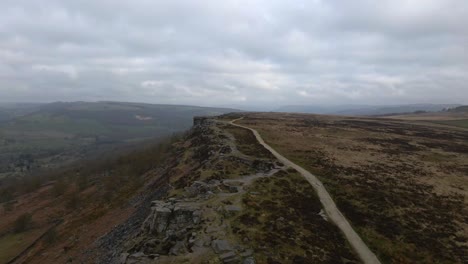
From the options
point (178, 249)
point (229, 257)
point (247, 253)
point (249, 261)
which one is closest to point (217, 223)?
point (178, 249)

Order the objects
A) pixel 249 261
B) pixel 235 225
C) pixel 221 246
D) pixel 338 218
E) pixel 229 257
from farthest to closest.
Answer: pixel 338 218
pixel 235 225
pixel 221 246
pixel 229 257
pixel 249 261

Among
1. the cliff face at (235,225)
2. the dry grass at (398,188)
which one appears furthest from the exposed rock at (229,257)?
the dry grass at (398,188)

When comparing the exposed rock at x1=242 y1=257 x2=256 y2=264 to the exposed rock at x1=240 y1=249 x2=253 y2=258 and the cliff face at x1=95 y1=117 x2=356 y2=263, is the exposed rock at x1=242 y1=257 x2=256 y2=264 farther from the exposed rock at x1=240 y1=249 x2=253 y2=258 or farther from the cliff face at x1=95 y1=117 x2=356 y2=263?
the exposed rock at x1=240 y1=249 x2=253 y2=258

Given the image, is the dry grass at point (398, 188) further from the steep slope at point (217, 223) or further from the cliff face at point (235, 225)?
the cliff face at point (235, 225)

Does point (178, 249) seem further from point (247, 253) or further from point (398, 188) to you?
point (398, 188)

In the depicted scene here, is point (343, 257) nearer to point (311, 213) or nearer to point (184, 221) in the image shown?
point (311, 213)

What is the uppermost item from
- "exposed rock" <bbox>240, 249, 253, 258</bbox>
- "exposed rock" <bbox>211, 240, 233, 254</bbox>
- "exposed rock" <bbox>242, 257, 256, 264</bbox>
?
"exposed rock" <bbox>211, 240, 233, 254</bbox>

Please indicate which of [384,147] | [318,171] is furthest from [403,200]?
[384,147]

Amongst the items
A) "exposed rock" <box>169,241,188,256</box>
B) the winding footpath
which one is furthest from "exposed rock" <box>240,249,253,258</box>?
the winding footpath
